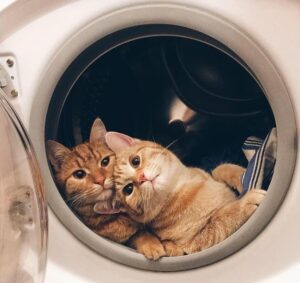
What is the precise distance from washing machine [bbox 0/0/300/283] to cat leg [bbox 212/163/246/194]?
16 mm

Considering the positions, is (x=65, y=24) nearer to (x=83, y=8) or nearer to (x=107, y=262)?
(x=83, y=8)

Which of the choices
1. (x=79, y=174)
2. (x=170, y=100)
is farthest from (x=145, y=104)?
(x=79, y=174)

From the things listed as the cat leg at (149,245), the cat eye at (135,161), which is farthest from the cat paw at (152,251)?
the cat eye at (135,161)

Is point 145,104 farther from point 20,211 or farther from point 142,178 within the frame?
point 20,211

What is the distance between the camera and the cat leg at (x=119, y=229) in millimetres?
915

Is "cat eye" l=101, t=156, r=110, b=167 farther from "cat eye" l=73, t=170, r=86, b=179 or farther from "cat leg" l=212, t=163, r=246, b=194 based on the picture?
"cat leg" l=212, t=163, r=246, b=194

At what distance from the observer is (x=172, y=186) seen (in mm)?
897

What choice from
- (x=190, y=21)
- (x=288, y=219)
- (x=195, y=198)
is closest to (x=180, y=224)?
(x=195, y=198)

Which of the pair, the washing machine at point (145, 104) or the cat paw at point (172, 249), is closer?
the washing machine at point (145, 104)

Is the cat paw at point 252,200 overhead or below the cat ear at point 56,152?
below

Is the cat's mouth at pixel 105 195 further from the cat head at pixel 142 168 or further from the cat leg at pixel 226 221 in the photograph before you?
the cat leg at pixel 226 221

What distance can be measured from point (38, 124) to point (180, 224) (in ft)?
0.81

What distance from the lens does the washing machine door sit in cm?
86

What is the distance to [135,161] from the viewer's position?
2.95 feet
